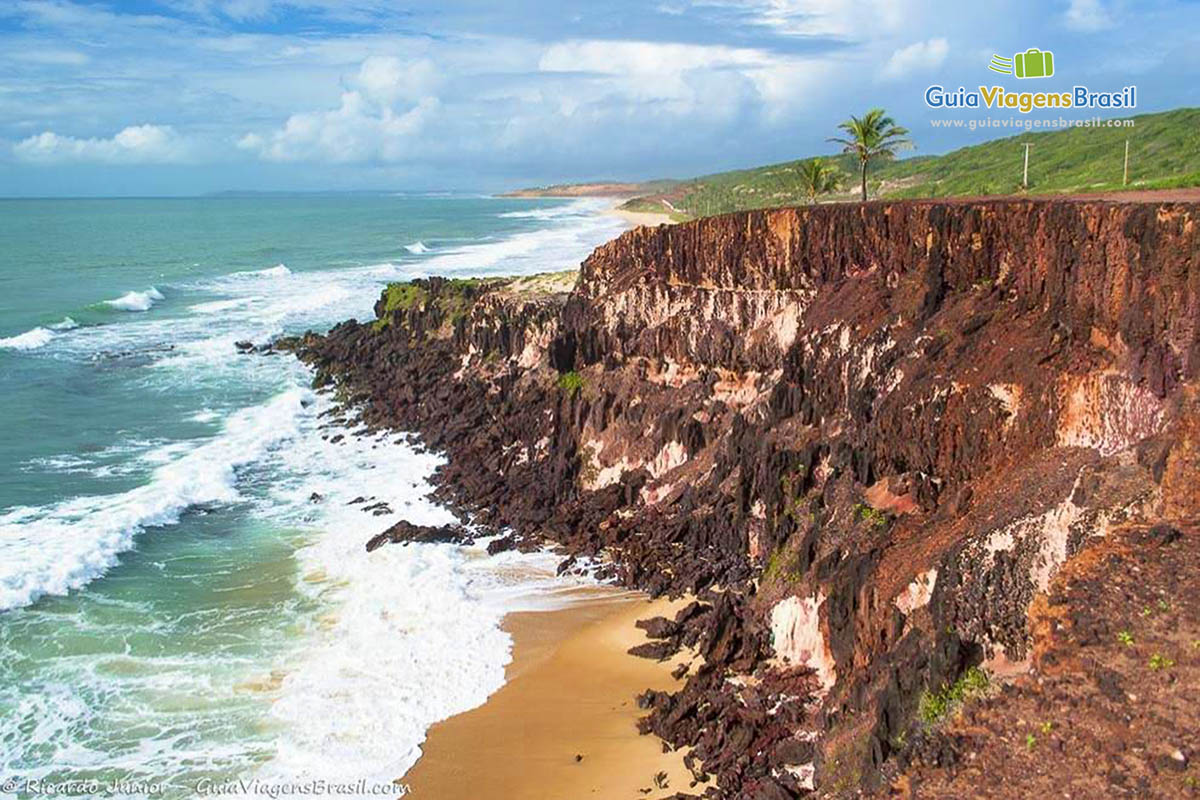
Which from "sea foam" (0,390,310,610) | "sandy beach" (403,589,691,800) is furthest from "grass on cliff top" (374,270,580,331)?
"sandy beach" (403,589,691,800)

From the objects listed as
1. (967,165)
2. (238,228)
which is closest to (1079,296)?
(967,165)

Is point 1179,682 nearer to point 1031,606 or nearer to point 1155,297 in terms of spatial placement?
point 1031,606

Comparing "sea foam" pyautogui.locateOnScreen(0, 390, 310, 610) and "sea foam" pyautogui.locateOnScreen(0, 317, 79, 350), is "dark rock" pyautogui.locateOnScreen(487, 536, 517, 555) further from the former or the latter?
"sea foam" pyautogui.locateOnScreen(0, 317, 79, 350)

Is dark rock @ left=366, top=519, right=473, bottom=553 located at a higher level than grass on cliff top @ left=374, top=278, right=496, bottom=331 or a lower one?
lower

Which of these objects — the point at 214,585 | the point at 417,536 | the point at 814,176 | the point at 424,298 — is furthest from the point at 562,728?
the point at 424,298

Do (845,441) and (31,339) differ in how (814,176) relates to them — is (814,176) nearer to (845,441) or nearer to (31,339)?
(845,441)

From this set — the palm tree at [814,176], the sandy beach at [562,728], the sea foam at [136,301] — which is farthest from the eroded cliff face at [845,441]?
the sea foam at [136,301]

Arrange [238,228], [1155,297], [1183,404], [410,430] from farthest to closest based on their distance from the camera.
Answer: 1. [238,228]
2. [410,430]
3. [1155,297]
4. [1183,404]
